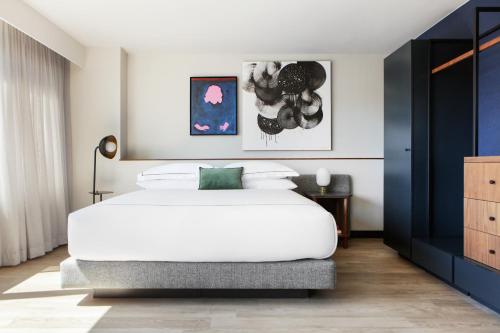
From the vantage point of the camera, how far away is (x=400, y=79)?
10.2 feet

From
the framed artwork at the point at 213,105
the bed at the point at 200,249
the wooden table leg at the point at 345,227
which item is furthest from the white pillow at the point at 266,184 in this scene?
the bed at the point at 200,249

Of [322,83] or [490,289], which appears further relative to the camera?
[322,83]

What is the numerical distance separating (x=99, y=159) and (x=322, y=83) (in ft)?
9.00

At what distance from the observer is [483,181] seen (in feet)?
6.67

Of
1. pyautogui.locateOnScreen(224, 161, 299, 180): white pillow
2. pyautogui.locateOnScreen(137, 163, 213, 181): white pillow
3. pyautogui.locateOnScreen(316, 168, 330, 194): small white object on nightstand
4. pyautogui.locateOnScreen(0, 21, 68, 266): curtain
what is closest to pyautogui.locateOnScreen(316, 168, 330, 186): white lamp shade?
pyautogui.locateOnScreen(316, 168, 330, 194): small white object on nightstand

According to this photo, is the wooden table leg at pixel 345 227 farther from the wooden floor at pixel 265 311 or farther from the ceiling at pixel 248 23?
the ceiling at pixel 248 23

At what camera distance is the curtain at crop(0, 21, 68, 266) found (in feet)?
9.70

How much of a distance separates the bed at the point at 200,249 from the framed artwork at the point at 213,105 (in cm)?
226

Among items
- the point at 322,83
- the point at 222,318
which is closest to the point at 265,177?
the point at 322,83

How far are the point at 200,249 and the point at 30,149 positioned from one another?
2208mm

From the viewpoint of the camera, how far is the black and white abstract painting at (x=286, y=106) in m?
4.22

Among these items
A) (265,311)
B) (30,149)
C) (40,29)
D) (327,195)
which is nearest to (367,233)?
(327,195)

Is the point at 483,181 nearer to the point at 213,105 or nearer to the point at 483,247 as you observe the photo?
the point at 483,247

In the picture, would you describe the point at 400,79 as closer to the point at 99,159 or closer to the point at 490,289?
the point at 490,289
